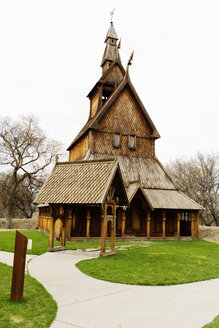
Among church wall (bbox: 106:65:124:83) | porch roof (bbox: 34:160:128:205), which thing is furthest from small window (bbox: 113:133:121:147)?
porch roof (bbox: 34:160:128:205)

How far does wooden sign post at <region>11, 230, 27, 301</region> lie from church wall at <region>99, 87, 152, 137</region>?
68.4ft

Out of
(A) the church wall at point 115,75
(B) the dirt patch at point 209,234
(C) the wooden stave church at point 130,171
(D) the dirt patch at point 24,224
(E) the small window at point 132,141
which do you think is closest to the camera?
(C) the wooden stave church at point 130,171

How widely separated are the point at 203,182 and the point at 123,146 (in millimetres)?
22842

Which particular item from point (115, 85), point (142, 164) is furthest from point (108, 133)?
point (115, 85)

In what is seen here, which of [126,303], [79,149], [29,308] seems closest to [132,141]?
[79,149]

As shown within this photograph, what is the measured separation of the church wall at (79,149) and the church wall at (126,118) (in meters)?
2.46

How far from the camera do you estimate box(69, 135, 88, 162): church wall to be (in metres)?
27.2

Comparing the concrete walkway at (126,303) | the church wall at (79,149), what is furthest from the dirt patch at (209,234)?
the concrete walkway at (126,303)

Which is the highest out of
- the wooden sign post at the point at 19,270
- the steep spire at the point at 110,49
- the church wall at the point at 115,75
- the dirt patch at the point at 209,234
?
the steep spire at the point at 110,49

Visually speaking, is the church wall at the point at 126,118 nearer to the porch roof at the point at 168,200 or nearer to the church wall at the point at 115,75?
the church wall at the point at 115,75

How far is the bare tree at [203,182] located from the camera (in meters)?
43.6

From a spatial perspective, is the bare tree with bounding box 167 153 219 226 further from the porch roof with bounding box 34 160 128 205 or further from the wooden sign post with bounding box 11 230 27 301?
the wooden sign post with bounding box 11 230 27 301

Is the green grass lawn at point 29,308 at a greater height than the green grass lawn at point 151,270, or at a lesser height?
greater

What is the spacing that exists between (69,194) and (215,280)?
6.38 metres
